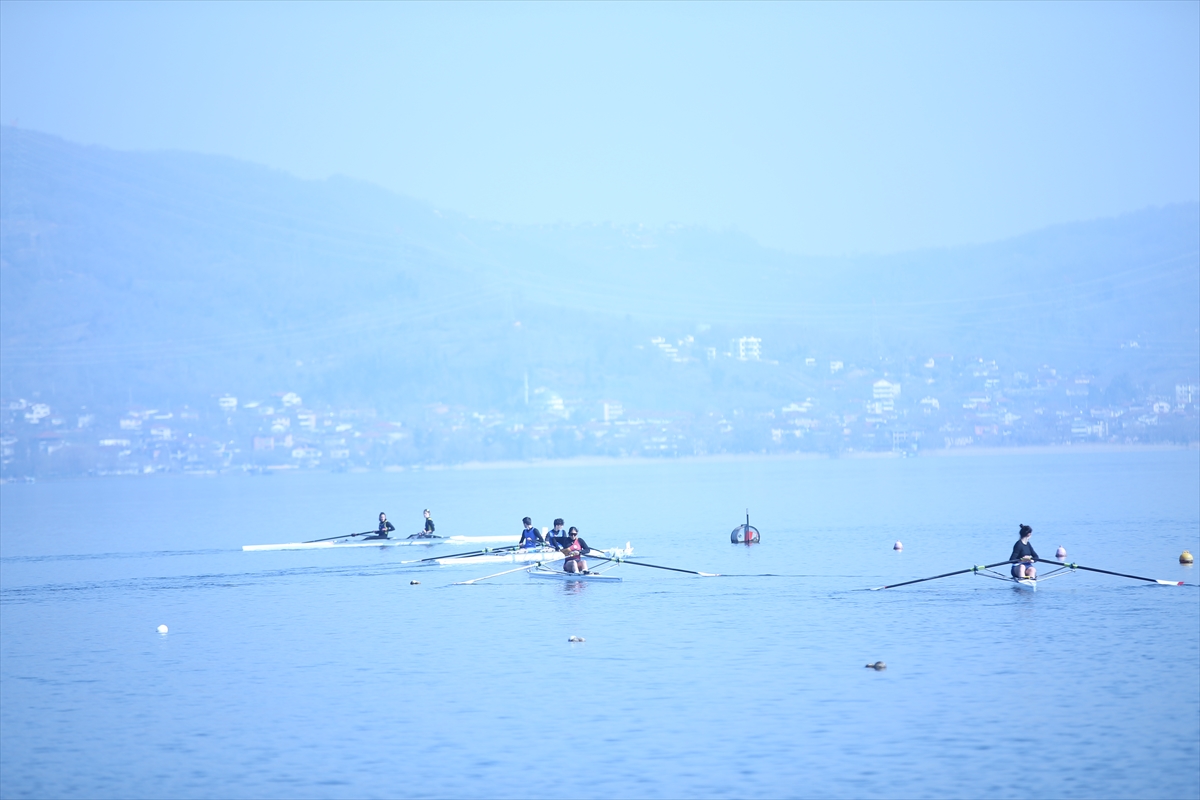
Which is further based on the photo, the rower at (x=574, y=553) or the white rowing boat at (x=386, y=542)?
the white rowing boat at (x=386, y=542)

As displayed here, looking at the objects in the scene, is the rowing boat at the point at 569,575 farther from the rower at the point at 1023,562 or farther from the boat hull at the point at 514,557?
the rower at the point at 1023,562

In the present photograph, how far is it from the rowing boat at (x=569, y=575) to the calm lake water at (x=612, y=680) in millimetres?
Answer: 413

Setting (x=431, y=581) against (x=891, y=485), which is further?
(x=891, y=485)

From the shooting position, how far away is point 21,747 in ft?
70.3

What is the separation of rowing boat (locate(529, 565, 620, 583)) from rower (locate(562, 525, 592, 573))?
5.8 inches

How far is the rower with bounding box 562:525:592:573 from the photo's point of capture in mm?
40219

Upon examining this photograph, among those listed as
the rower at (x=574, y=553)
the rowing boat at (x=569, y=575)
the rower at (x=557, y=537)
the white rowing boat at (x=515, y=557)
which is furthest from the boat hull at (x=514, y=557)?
the rower at (x=574, y=553)

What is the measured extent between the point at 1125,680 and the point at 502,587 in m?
20.5

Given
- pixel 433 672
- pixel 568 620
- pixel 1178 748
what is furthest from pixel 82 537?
pixel 1178 748

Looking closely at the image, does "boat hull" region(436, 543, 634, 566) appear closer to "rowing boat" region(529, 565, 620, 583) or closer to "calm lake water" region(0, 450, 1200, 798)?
"calm lake water" region(0, 450, 1200, 798)

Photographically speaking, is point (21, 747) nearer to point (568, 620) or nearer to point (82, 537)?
point (568, 620)

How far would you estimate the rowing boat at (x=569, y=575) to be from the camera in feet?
131

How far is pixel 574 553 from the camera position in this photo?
40.3m

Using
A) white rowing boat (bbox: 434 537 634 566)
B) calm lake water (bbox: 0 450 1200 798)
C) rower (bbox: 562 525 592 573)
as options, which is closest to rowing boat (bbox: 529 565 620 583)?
rower (bbox: 562 525 592 573)
